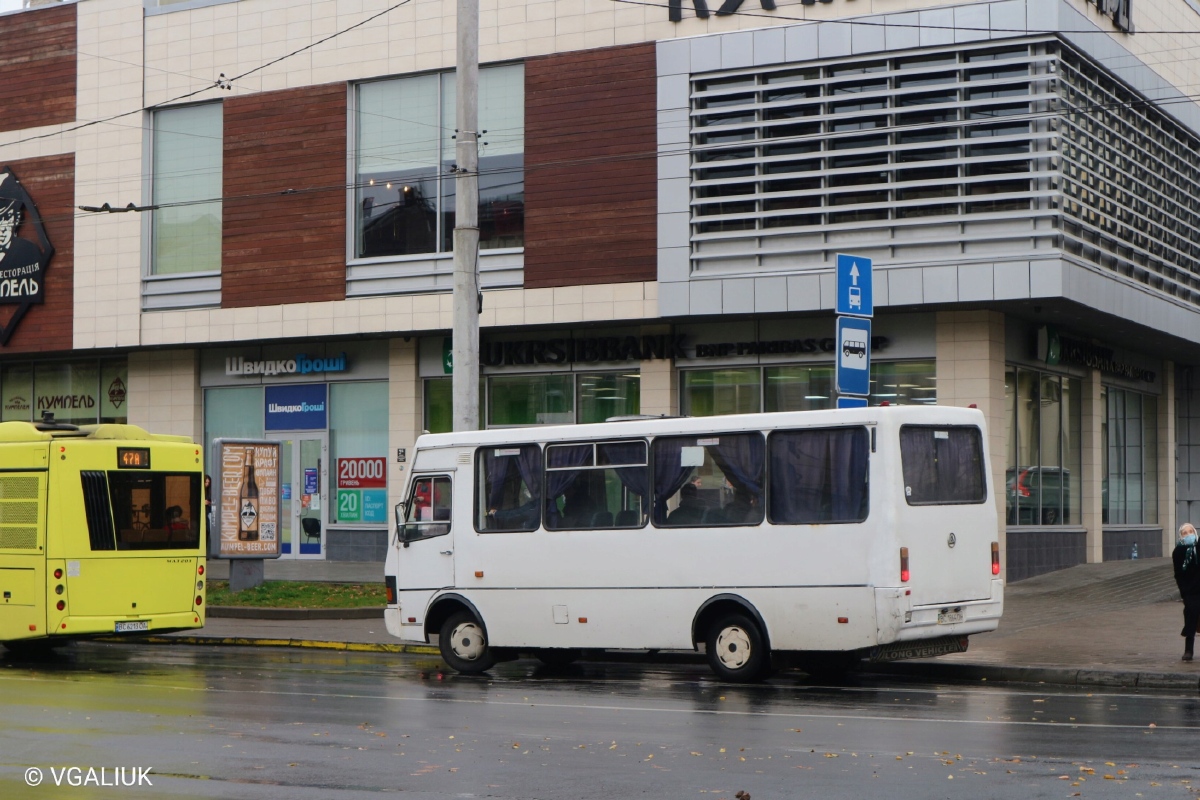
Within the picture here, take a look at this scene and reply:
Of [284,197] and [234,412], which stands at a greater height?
[284,197]

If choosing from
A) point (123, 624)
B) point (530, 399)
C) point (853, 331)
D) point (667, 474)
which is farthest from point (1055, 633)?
point (530, 399)

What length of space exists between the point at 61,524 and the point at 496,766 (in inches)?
390

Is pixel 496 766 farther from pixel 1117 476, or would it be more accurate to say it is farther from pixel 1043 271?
pixel 1117 476

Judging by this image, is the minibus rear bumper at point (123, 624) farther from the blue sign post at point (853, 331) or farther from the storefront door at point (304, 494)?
the storefront door at point (304, 494)

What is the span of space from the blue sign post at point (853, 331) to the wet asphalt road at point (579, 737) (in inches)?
122

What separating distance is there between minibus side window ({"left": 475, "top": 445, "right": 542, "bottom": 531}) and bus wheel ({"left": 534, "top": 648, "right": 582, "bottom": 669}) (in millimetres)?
1454

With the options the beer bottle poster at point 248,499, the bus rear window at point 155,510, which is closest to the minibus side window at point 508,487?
the bus rear window at point 155,510

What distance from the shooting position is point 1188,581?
16.6 m

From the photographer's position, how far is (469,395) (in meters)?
19.9

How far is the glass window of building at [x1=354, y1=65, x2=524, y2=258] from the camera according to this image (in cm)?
2927

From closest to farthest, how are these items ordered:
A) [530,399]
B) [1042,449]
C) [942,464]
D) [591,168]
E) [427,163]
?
[942,464] → [591,168] → [1042,449] → [427,163] → [530,399]

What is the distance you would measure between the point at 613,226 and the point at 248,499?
7960mm

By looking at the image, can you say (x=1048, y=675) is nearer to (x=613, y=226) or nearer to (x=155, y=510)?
(x=155, y=510)

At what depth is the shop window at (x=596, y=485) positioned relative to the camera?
16312mm
